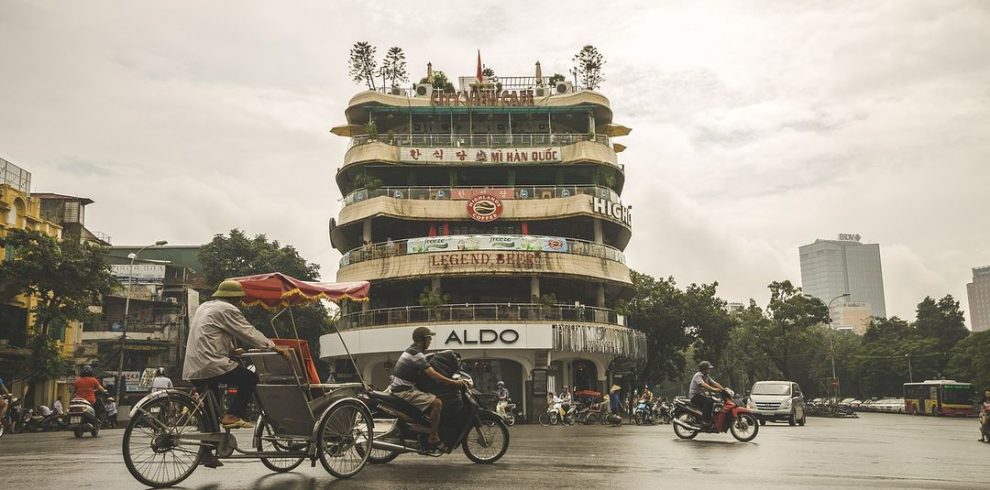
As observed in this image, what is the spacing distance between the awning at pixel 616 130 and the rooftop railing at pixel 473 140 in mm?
5491

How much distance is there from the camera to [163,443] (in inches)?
291

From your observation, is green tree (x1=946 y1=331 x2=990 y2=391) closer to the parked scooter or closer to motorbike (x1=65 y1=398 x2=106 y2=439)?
the parked scooter

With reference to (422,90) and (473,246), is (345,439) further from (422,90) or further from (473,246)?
(422,90)

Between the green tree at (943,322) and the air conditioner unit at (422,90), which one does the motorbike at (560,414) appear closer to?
the air conditioner unit at (422,90)

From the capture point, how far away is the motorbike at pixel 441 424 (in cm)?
909

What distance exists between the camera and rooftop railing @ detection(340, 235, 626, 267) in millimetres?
38500

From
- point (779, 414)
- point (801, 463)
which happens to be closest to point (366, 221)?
point (779, 414)

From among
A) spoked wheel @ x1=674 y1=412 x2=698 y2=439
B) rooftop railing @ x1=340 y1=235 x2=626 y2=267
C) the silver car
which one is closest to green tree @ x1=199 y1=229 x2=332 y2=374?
rooftop railing @ x1=340 y1=235 x2=626 y2=267

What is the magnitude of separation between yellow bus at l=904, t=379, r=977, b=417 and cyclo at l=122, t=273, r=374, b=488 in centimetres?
4851

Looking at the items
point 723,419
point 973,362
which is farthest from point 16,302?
point 973,362

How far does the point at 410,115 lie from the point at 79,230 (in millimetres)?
19364

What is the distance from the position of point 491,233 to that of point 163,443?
1350 inches

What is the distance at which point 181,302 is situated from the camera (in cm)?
5925

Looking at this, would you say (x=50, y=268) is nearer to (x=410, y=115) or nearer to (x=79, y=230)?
(x=79, y=230)
